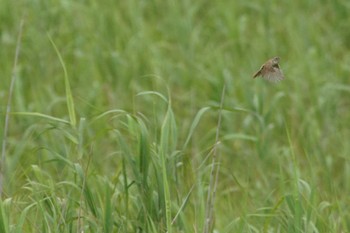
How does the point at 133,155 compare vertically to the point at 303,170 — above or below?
above

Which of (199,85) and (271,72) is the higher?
(271,72)

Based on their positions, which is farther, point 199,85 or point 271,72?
point 199,85

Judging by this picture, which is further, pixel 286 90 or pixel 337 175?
pixel 286 90

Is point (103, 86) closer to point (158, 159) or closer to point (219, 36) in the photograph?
point (219, 36)

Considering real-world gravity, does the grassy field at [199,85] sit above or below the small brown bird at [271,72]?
below

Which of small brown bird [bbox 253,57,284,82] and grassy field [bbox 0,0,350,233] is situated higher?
small brown bird [bbox 253,57,284,82]

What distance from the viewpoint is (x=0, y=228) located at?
2.81 meters

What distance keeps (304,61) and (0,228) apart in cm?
287

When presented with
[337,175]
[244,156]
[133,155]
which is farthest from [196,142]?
[133,155]

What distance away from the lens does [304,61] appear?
17.8 ft

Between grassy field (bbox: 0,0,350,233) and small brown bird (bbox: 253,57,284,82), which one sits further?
grassy field (bbox: 0,0,350,233)

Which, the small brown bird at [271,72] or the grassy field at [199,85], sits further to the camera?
the grassy field at [199,85]

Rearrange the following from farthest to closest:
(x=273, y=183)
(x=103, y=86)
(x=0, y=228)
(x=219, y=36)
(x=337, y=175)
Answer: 1. (x=219, y=36)
2. (x=103, y=86)
3. (x=337, y=175)
4. (x=273, y=183)
5. (x=0, y=228)

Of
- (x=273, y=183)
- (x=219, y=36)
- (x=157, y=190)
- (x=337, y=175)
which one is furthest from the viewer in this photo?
(x=219, y=36)
